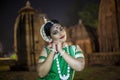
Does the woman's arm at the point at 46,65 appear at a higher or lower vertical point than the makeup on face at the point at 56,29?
lower

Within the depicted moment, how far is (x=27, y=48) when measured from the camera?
15.9 m

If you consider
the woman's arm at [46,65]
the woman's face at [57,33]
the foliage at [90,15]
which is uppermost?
the foliage at [90,15]

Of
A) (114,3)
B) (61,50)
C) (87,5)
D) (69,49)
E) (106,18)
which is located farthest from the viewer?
(87,5)

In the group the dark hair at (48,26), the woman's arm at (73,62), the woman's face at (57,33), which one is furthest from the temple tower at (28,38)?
the woman's arm at (73,62)

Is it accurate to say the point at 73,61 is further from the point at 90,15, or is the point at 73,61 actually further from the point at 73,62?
the point at 90,15

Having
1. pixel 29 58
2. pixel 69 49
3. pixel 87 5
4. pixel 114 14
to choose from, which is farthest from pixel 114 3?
pixel 87 5

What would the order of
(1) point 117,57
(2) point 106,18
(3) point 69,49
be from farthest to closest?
(2) point 106,18, (1) point 117,57, (3) point 69,49

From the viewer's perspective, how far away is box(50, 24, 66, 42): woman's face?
7.45 feet

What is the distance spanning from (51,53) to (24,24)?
551 inches

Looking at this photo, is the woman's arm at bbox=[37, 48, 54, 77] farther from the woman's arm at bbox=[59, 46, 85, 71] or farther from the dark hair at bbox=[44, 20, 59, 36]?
the dark hair at bbox=[44, 20, 59, 36]

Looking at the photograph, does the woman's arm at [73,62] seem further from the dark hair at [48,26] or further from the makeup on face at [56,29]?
the dark hair at [48,26]

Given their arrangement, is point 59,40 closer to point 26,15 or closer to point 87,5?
point 26,15

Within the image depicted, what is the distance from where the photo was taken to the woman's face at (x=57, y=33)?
227 centimetres

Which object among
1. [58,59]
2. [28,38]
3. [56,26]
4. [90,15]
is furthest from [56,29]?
[90,15]
